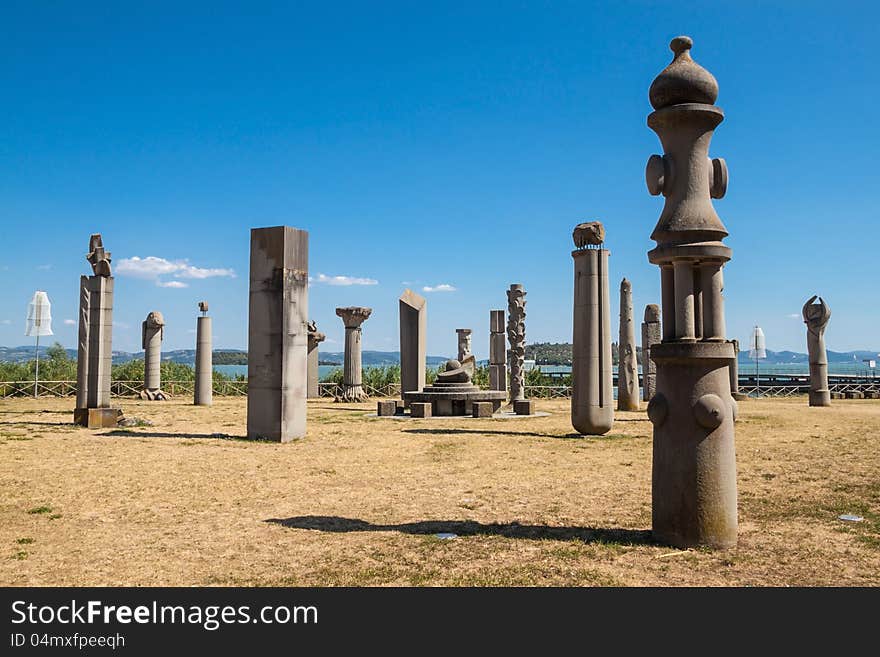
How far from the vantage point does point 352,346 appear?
3006 cm

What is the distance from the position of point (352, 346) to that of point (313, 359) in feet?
6.27

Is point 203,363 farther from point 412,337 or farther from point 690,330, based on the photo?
point 690,330

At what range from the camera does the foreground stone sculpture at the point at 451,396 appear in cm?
2039

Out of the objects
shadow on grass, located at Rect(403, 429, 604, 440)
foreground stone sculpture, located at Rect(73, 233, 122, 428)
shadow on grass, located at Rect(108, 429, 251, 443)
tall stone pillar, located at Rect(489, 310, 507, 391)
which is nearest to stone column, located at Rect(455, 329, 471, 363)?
tall stone pillar, located at Rect(489, 310, 507, 391)

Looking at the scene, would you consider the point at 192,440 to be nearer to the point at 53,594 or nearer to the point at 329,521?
the point at 329,521

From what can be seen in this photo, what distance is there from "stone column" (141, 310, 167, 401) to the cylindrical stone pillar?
2.99m

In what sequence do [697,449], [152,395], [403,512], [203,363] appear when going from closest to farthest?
[697,449]
[403,512]
[203,363]
[152,395]

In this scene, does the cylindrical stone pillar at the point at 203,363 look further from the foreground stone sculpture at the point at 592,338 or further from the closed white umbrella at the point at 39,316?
the foreground stone sculpture at the point at 592,338

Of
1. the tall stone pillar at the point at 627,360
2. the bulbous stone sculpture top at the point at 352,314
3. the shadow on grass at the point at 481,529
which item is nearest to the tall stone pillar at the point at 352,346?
the bulbous stone sculpture top at the point at 352,314

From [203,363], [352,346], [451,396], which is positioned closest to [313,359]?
[352,346]

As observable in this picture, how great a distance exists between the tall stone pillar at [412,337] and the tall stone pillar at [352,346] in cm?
628

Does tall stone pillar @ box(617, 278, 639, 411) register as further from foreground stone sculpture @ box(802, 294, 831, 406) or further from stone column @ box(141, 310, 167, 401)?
stone column @ box(141, 310, 167, 401)

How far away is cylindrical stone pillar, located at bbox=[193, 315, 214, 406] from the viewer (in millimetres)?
26172

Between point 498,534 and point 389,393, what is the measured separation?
28546mm
